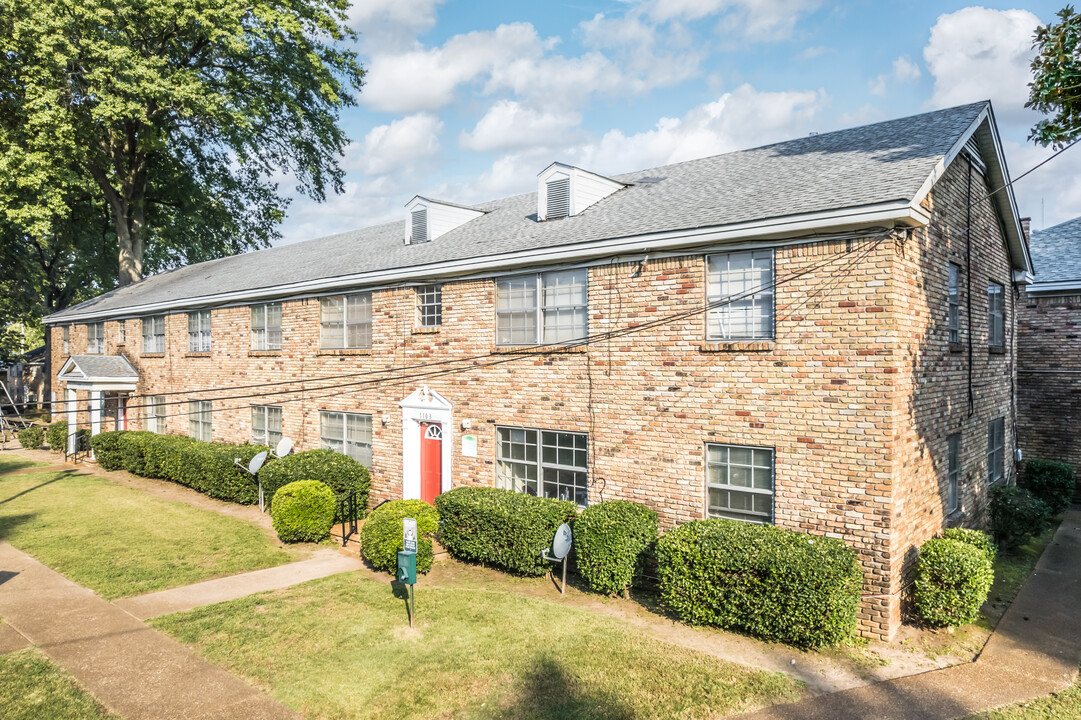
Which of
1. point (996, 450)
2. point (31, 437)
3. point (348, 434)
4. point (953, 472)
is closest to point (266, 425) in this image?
point (348, 434)

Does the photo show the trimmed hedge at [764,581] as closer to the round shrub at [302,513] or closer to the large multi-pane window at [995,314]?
the round shrub at [302,513]

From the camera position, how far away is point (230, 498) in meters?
18.1

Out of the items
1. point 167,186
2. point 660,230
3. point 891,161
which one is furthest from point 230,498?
point 167,186

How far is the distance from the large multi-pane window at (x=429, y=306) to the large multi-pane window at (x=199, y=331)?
1001 centimetres

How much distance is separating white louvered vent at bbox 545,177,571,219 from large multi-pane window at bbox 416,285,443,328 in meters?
2.95

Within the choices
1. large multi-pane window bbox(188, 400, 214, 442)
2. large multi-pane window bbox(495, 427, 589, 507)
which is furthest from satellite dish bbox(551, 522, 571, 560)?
large multi-pane window bbox(188, 400, 214, 442)

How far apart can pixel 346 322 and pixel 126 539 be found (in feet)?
22.0

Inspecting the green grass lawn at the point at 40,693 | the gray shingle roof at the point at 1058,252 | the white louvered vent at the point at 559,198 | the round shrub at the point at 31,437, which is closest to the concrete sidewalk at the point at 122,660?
the green grass lawn at the point at 40,693

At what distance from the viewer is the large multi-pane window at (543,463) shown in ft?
39.9

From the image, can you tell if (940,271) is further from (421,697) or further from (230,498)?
(230,498)

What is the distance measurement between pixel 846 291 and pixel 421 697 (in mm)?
7499

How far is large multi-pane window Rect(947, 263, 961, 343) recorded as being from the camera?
11.5 meters

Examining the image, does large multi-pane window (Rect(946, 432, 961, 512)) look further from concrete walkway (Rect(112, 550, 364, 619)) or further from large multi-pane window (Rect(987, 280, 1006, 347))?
concrete walkway (Rect(112, 550, 364, 619))

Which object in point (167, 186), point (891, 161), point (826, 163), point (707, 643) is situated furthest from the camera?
point (167, 186)
